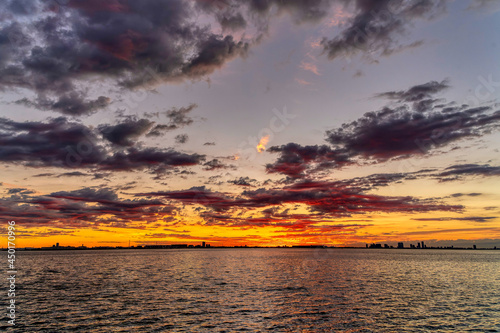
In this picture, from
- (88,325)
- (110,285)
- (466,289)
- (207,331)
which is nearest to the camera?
(207,331)

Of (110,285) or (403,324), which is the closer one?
(403,324)

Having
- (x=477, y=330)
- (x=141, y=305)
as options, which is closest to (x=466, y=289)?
(x=477, y=330)

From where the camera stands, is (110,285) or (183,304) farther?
(110,285)

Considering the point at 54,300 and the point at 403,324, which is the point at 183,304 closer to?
the point at 54,300

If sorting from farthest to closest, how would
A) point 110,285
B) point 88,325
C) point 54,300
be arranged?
point 110,285 → point 54,300 → point 88,325

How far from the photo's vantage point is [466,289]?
7831 centimetres

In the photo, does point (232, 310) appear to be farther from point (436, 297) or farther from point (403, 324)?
point (436, 297)

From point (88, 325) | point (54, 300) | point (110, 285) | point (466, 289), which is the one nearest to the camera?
point (88, 325)

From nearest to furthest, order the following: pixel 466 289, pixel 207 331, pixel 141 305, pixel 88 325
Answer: pixel 207 331
pixel 88 325
pixel 141 305
pixel 466 289

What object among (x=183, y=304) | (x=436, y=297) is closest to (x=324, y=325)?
(x=183, y=304)

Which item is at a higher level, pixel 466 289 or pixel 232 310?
pixel 232 310

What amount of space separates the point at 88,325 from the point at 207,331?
692 inches

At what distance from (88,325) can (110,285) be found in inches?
1720

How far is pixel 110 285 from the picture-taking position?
274 feet
